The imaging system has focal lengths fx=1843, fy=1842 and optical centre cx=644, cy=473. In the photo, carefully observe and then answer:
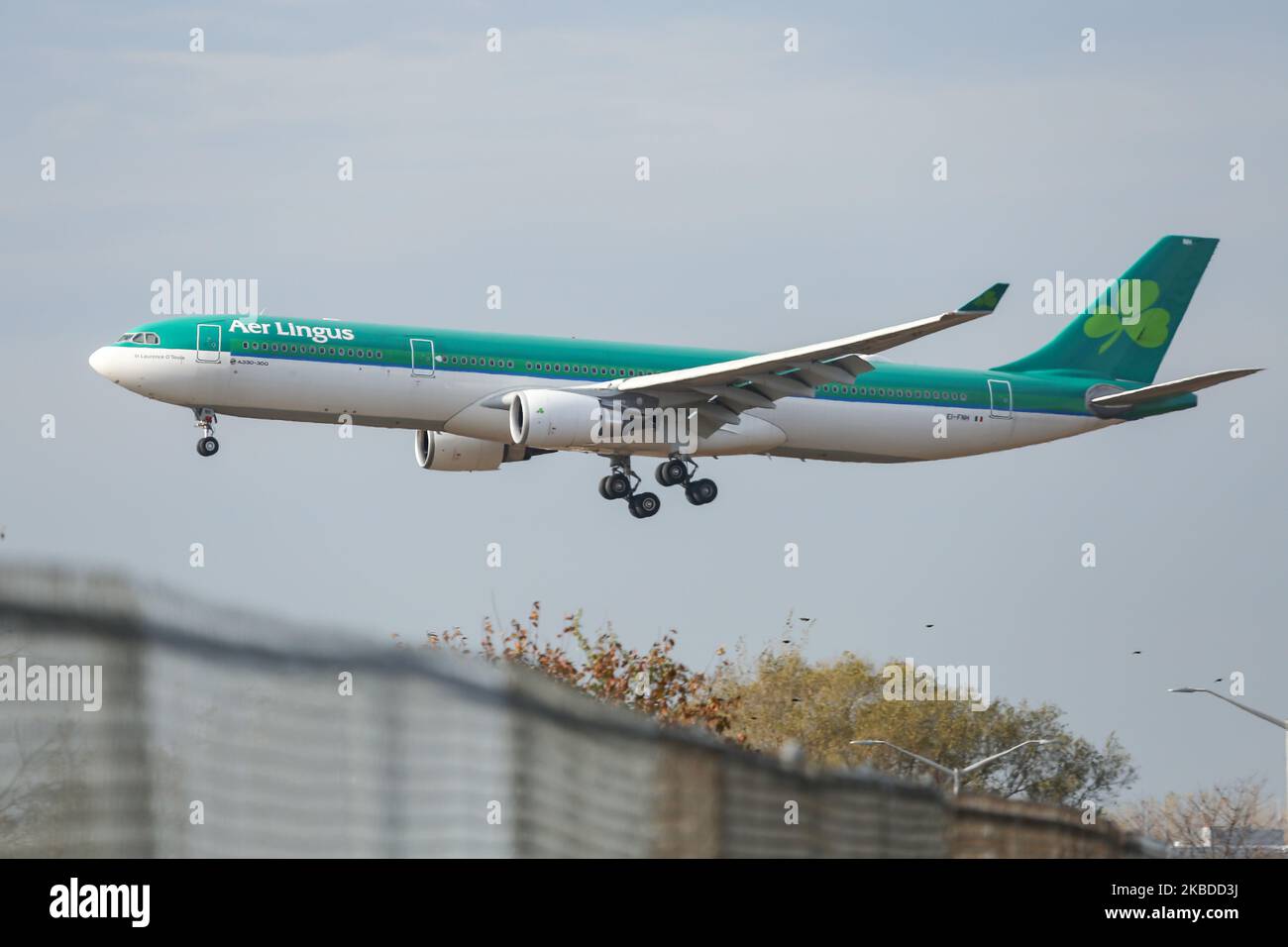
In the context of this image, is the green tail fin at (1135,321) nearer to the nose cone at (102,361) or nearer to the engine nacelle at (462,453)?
the engine nacelle at (462,453)

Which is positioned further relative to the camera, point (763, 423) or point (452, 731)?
point (763, 423)

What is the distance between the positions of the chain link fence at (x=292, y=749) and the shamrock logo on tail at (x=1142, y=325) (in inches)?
2032

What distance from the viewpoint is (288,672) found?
29.5ft

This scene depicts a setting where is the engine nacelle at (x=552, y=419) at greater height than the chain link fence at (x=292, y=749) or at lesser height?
greater

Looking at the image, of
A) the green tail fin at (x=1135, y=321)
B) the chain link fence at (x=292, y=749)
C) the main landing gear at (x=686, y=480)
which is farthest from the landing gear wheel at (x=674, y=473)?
the chain link fence at (x=292, y=749)

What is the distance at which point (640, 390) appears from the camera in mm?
50344

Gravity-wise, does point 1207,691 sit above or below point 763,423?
below

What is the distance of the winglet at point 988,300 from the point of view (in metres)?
39.4

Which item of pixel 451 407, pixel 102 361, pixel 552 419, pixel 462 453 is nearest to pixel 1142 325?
pixel 552 419
